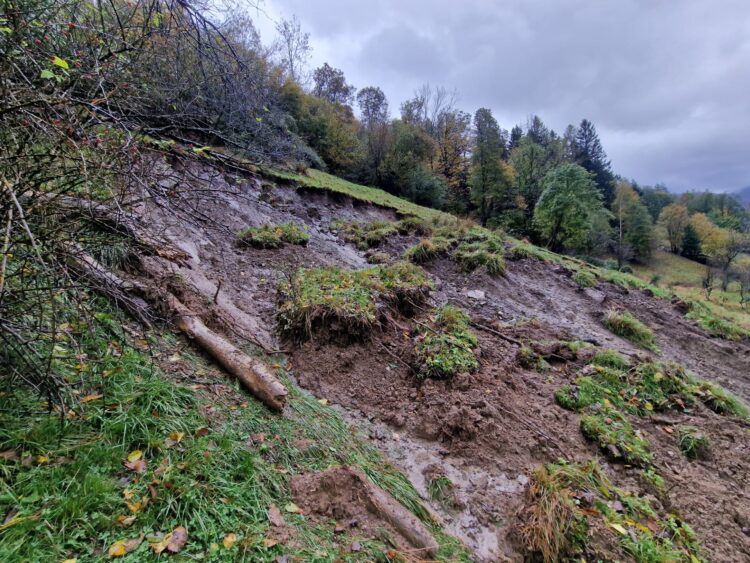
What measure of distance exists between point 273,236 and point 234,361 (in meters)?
4.80

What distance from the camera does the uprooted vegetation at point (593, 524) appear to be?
238 cm

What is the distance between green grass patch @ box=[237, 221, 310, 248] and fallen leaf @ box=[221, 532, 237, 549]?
564 centimetres

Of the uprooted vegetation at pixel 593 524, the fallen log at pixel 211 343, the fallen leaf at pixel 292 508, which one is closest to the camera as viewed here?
the fallen leaf at pixel 292 508

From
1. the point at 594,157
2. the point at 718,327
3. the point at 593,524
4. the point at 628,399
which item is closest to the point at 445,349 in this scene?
the point at 593,524

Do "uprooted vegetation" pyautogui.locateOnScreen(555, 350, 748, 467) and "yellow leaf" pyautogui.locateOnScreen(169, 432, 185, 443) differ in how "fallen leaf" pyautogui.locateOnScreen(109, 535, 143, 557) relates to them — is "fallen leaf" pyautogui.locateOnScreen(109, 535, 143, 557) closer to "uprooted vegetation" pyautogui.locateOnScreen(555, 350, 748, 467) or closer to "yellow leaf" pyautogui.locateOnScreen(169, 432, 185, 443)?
"yellow leaf" pyautogui.locateOnScreen(169, 432, 185, 443)

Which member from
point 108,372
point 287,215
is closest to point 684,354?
point 108,372

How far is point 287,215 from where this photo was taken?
10.2m

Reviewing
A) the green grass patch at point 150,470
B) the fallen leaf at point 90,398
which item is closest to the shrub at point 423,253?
the green grass patch at point 150,470

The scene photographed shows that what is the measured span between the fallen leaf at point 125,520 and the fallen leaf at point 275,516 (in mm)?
696

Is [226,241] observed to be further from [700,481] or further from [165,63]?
[700,481]

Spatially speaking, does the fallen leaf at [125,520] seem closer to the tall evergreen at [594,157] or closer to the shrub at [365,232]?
the shrub at [365,232]

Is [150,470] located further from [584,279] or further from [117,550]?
[584,279]

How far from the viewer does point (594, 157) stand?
38.8 metres

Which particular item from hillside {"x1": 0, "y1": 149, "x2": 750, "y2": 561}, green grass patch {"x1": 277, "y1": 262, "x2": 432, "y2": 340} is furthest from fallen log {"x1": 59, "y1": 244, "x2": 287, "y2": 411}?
green grass patch {"x1": 277, "y1": 262, "x2": 432, "y2": 340}
